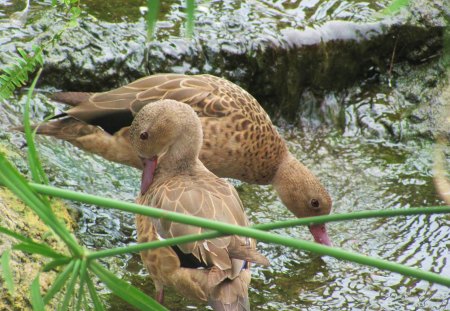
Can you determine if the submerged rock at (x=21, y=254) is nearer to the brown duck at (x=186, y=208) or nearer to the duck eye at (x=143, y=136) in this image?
the brown duck at (x=186, y=208)

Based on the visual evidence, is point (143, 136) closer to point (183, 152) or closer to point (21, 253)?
point (183, 152)

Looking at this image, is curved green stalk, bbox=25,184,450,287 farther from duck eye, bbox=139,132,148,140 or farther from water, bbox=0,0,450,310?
duck eye, bbox=139,132,148,140

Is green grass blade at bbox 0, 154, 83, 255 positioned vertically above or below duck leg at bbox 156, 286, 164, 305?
above

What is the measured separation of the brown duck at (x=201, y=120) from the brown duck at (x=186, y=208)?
1.33 ft

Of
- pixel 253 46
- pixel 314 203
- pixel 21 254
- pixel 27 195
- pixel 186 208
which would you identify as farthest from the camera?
pixel 253 46

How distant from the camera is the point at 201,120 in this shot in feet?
19.8

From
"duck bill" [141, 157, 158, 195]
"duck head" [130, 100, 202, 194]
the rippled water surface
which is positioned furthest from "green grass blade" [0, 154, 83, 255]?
"duck head" [130, 100, 202, 194]

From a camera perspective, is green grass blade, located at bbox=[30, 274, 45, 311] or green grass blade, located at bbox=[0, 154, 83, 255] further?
green grass blade, located at bbox=[30, 274, 45, 311]

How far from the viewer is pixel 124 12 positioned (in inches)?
301

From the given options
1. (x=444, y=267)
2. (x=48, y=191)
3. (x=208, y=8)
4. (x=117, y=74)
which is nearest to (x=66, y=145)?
(x=117, y=74)

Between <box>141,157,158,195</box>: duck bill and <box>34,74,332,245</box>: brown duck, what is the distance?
1.64 feet

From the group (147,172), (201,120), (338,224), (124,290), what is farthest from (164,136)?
(124,290)

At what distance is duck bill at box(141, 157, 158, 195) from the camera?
17.6 feet

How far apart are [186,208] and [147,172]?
975 millimetres
